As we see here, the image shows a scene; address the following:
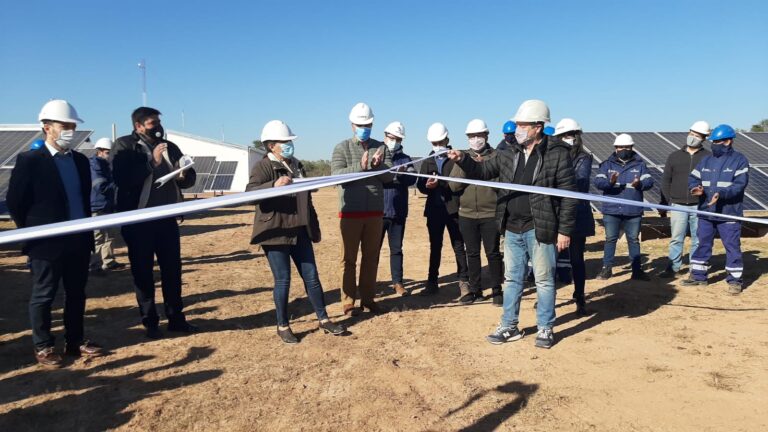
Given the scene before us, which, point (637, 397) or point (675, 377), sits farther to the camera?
point (675, 377)

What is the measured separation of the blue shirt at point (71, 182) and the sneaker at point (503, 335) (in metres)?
3.77

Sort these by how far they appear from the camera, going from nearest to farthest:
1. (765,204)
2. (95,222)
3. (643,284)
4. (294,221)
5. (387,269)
Answer: (95,222)
(294,221)
(643,284)
(387,269)
(765,204)

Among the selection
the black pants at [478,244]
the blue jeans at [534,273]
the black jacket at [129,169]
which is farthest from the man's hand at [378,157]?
the black jacket at [129,169]

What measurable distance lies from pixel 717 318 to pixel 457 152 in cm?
344

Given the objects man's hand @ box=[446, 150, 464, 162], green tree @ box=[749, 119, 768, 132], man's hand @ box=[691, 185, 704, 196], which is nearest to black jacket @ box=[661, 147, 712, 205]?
man's hand @ box=[691, 185, 704, 196]

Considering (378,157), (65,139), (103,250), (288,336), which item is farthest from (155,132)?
(103,250)

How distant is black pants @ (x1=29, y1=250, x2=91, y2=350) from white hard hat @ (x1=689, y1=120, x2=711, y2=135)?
7774 millimetres

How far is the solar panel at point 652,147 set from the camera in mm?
12798

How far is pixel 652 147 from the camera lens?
44.8 ft

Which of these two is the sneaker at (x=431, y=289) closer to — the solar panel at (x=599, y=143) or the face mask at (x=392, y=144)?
the face mask at (x=392, y=144)

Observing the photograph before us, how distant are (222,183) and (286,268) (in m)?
25.7

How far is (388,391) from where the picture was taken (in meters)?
3.67

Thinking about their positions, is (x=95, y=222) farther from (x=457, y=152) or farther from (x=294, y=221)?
(x=457, y=152)

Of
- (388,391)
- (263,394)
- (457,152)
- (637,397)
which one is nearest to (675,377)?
(637,397)
